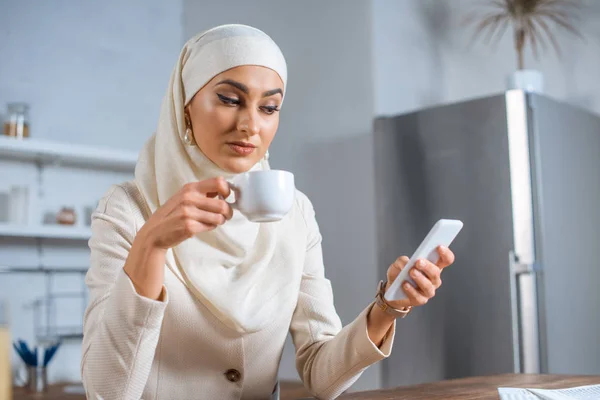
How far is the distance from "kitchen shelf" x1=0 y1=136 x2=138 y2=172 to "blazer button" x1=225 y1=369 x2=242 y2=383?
2031 millimetres

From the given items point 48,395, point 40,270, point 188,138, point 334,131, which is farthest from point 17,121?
point 188,138

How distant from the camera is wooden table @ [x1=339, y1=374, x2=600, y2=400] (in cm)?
121

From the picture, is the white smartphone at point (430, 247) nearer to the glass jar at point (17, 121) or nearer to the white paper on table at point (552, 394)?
the white paper on table at point (552, 394)

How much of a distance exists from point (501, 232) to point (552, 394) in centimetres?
167

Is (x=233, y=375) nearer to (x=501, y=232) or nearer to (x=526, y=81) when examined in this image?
(x=501, y=232)

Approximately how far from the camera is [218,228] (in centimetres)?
135

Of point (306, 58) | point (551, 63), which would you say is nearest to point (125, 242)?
point (306, 58)

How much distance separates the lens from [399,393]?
4.16 ft

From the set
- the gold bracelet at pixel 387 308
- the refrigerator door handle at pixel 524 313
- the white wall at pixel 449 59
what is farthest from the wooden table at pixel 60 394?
the gold bracelet at pixel 387 308

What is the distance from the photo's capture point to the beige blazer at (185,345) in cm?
109

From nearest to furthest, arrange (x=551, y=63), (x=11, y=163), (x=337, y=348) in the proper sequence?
(x=337, y=348), (x=11, y=163), (x=551, y=63)

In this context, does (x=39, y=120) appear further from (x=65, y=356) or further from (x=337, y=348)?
(x=337, y=348)

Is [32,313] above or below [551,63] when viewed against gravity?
below

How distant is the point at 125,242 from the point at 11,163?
2.20 metres
